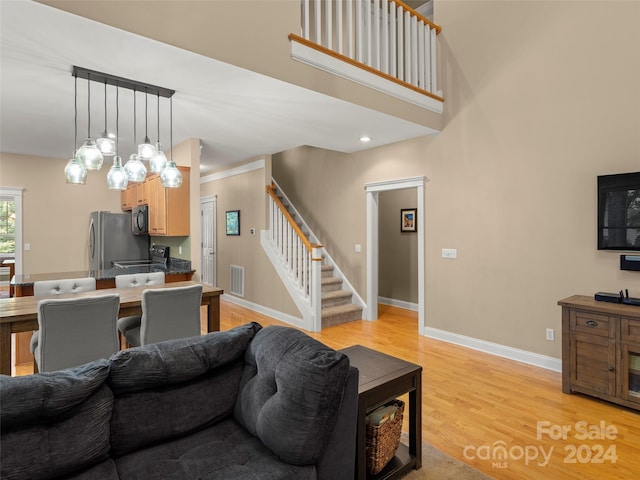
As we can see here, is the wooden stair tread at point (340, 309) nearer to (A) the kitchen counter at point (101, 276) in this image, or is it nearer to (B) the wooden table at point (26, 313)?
(A) the kitchen counter at point (101, 276)

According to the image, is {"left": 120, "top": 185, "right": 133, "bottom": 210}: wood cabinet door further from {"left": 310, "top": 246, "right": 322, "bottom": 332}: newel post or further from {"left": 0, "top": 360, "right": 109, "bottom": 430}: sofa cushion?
{"left": 0, "top": 360, "right": 109, "bottom": 430}: sofa cushion

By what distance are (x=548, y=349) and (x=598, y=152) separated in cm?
199

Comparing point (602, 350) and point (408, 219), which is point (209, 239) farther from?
point (602, 350)

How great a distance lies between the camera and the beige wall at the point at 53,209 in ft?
19.4

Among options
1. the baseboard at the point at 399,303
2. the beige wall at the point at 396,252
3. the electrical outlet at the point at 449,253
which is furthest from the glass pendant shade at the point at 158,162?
the baseboard at the point at 399,303

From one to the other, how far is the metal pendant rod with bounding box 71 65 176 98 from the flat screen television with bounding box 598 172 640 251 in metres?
4.02

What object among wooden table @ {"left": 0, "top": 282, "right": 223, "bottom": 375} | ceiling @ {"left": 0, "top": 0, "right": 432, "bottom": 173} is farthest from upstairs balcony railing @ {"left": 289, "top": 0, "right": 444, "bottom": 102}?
wooden table @ {"left": 0, "top": 282, "right": 223, "bottom": 375}

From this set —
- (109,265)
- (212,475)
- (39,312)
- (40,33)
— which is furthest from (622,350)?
(109,265)

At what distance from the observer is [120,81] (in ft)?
10.1

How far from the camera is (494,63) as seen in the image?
13.5 ft

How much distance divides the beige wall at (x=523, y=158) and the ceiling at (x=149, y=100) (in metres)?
0.78

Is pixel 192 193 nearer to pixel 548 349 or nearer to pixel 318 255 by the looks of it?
pixel 318 255

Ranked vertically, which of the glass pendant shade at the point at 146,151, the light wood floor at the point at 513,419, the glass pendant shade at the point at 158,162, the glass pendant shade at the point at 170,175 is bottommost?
the light wood floor at the point at 513,419

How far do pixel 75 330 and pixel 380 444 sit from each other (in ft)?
7.05
